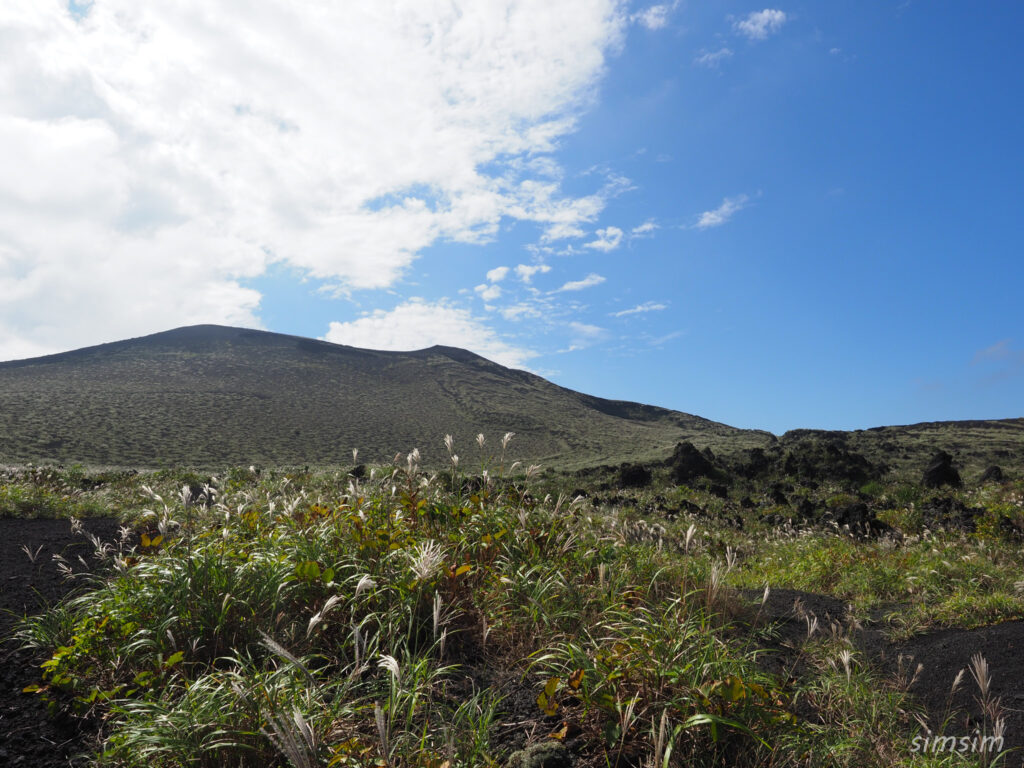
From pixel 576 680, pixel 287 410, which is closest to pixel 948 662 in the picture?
pixel 576 680

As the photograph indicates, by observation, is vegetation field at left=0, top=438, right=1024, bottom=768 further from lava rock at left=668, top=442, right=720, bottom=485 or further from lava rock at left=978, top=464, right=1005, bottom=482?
lava rock at left=668, top=442, right=720, bottom=485

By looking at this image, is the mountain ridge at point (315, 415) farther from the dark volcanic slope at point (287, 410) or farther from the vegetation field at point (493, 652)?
the vegetation field at point (493, 652)

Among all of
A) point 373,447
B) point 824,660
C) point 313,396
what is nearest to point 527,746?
point 824,660

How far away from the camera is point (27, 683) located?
3385mm

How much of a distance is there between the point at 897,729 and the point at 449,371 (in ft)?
238

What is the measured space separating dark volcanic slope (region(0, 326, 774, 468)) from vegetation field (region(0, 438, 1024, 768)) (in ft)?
91.2

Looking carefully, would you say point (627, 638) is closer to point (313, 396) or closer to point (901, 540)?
point (901, 540)

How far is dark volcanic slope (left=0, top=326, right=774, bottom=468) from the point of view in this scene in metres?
33.7

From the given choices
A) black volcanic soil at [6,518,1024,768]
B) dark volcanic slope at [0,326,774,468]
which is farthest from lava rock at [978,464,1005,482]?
dark volcanic slope at [0,326,774,468]

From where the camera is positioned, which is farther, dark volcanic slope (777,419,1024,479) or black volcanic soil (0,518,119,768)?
dark volcanic slope (777,419,1024,479)

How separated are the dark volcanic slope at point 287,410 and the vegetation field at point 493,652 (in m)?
27.8

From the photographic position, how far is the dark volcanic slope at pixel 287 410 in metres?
33.7

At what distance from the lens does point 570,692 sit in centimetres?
294

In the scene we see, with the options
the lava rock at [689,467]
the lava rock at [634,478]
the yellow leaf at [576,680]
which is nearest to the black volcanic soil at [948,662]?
the yellow leaf at [576,680]
